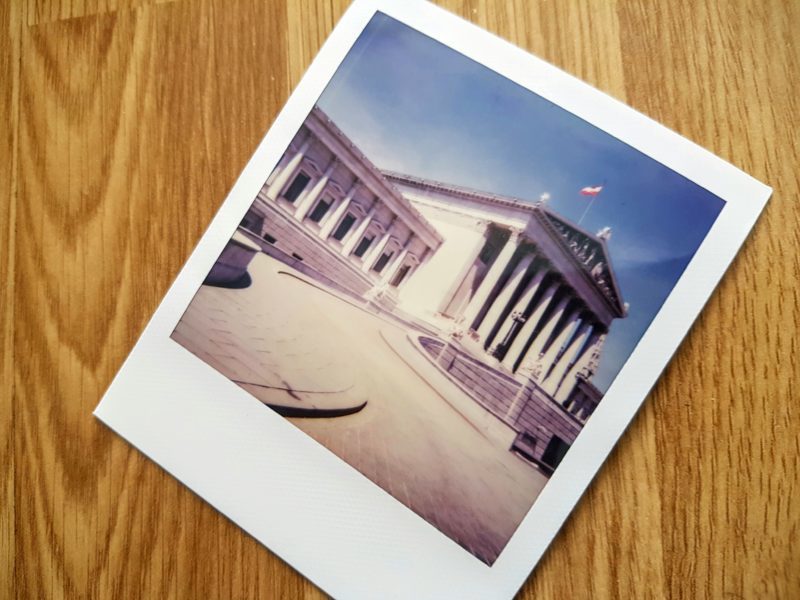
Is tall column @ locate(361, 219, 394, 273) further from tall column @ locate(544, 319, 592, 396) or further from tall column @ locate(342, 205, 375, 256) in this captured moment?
tall column @ locate(544, 319, 592, 396)

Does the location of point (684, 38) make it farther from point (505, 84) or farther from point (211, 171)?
point (211, 171)

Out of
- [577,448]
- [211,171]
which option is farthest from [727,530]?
[211,171]

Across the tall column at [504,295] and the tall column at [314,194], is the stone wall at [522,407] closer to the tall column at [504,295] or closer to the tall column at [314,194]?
the tall column at [504,295]

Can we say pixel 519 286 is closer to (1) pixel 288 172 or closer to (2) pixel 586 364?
(2) pixel 586 364

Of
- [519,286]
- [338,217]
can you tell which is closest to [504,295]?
[519,286]

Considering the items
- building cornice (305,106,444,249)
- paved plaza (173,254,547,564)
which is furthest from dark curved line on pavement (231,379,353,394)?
building cornice (305,106,444,249)

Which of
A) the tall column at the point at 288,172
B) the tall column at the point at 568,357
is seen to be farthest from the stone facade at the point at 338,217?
the tall column at the point at 568,357

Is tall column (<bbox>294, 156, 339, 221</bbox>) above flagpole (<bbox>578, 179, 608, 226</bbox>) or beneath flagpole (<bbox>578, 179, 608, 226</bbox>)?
beneath
